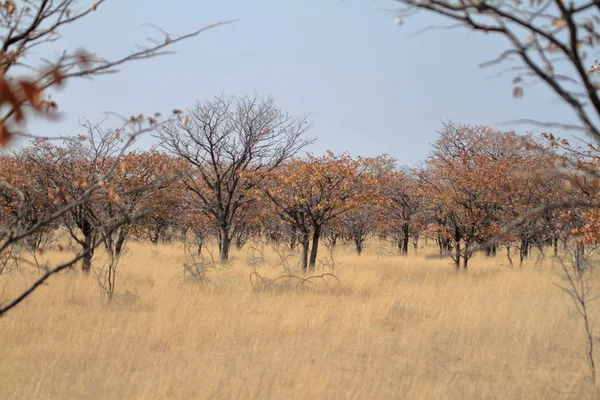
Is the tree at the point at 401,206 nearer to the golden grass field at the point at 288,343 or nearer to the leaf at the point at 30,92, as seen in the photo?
the golden grass field at the point at 288,343

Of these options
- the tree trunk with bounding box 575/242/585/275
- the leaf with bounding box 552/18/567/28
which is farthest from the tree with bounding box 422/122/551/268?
the leaf with bounding box 552/18/567/28

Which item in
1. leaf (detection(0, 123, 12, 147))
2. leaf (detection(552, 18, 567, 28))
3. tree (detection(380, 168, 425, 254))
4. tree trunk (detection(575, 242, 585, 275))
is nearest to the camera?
leaf (detection(0, 123, 12, 147))

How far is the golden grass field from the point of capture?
14.2 ft

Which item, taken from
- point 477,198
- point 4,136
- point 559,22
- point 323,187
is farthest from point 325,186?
point 4,136

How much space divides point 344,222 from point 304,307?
52.5 ft

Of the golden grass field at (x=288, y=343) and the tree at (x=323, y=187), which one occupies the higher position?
the tree at (x=323, y=187)

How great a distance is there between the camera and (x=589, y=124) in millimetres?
1667

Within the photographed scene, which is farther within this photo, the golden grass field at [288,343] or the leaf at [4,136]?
the golden grass field at [288,343]

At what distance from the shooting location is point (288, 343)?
227 inches

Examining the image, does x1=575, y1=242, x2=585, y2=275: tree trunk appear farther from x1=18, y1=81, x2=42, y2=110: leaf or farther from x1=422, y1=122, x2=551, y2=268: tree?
x1=18, y1=81, x2=42, y2=110: leaf

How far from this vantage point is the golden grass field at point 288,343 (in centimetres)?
433

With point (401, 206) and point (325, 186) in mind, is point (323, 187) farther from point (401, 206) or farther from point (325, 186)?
point (401, 206)

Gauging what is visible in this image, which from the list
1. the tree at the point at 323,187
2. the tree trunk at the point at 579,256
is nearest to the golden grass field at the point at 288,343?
the tree trunk at the point at 579,256

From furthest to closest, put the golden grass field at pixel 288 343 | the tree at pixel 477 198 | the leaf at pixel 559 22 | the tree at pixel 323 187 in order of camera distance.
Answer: the tree at pixel 477 198, the tree at pixel 323 187, the golden grass field at pixel 288 343, the leaf at pixel 559 22
